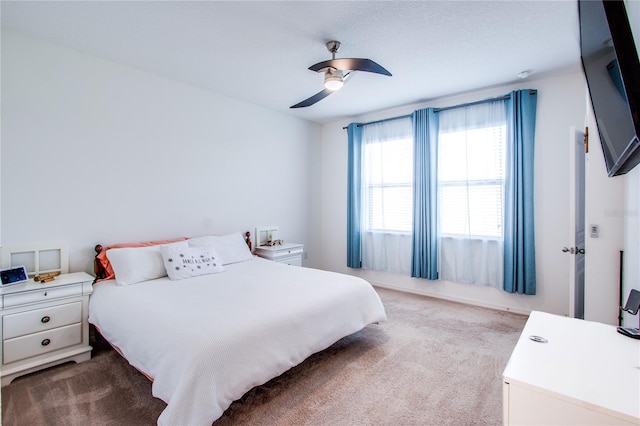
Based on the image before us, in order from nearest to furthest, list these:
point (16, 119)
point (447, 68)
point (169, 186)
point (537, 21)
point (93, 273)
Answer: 1. point (537, 21)
2. point (16, 119)
3. point (93, 273)
4. point (447, 68)
5. point (169, 186)

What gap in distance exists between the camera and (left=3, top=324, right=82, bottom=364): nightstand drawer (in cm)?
212

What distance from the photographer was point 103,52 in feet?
9.06

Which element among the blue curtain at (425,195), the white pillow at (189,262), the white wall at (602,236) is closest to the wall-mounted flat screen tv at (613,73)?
the white wall at (602,236)

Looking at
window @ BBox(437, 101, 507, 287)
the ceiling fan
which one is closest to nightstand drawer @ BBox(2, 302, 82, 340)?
the ceiling fan

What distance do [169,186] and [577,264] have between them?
415 centimetres

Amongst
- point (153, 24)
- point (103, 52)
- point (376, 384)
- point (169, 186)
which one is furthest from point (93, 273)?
point (376, 384)

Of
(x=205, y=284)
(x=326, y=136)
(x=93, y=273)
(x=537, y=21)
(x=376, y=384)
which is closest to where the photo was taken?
(x=376, y=384)

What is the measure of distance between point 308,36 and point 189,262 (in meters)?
2.35

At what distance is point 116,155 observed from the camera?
→ 2.98m

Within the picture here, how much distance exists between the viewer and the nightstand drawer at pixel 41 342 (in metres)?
2.12

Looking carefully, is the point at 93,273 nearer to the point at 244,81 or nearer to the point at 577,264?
the point at 244,81

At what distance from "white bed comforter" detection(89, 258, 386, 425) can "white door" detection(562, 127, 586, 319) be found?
1.62 metres

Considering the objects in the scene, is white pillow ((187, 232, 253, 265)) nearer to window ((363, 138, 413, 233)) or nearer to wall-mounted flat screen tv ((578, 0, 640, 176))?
window ((363, 138, 413, 233))

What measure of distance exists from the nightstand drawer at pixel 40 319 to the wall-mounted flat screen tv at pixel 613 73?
3.45 m
